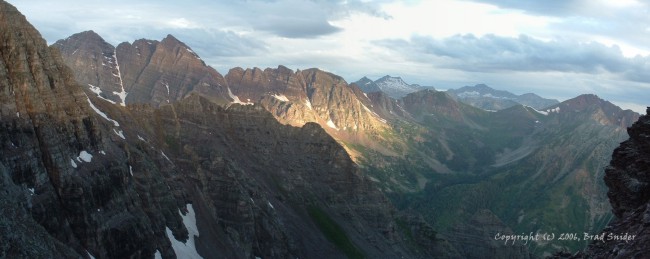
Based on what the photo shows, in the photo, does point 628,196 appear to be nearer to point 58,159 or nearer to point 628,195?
point 628,195

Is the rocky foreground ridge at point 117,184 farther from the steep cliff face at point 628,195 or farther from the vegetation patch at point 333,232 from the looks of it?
the steep cliff face at point 628,195

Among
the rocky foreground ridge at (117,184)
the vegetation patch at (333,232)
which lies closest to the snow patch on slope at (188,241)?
the rocky foreground ridge at (117,184)

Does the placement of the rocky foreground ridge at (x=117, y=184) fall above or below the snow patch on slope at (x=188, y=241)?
above

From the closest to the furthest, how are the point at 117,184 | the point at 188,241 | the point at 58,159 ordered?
the point at 58,159 → the point at 117,184 → the point at 188,241

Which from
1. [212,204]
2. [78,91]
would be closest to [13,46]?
[78,91]

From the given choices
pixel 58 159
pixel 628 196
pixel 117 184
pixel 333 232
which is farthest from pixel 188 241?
pixel 628 196

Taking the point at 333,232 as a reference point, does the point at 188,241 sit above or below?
above

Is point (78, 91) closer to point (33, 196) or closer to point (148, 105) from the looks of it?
point (33, 196)

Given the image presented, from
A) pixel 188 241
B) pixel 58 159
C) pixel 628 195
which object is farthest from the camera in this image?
pixel 188 241
